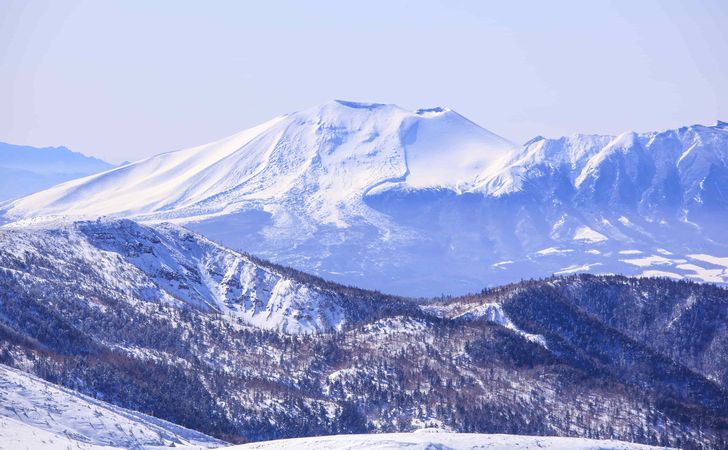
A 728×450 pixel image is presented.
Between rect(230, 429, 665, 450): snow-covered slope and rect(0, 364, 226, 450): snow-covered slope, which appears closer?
rect(230, 429, 665, 450): snow-covered slope

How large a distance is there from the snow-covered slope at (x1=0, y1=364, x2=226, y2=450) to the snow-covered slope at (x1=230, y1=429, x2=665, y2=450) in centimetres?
1998

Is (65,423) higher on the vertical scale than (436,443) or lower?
lower

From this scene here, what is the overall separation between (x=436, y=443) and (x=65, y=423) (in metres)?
51.2

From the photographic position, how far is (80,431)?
16825cm

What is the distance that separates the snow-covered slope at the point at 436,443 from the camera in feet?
500

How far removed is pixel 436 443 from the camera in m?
154

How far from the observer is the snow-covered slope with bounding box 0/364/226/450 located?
154 metres

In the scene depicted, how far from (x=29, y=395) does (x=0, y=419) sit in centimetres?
1906

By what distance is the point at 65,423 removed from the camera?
16912cm

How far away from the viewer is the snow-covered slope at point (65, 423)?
154375 millimetres

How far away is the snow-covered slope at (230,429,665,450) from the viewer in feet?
500

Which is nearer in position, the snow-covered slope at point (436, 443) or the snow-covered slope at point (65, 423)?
the snow-covered slope at point (436, 443)

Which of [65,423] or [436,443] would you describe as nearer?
[436,443]

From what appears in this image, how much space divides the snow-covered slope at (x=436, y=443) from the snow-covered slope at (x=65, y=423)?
20.0 m
